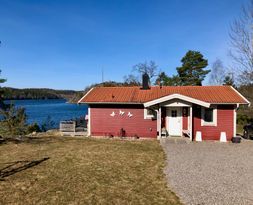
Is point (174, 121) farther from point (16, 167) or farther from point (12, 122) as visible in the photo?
point (12, 122)

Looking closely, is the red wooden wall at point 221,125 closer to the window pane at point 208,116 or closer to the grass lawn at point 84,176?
the window pane at point 208,116

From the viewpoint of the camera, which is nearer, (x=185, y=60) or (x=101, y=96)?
(x=101, y=96)

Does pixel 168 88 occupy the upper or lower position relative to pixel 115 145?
upper

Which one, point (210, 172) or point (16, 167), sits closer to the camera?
point (210, 172)

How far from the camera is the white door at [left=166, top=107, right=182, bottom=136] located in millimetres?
15273

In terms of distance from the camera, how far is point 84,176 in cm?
753

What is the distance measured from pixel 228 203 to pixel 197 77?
38851mm

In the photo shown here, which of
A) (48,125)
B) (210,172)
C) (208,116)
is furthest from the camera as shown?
(48,125)

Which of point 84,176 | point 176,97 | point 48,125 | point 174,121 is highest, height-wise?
point 176,97

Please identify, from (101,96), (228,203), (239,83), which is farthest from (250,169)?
(239,83)

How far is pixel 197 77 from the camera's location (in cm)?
4225

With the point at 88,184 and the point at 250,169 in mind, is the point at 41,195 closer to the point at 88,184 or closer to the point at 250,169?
the point at 88,184

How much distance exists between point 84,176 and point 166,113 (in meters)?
8.98

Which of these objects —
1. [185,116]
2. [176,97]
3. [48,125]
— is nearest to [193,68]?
[48,125]
